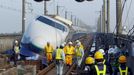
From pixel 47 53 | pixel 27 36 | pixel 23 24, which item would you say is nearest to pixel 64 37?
pixel 27 36

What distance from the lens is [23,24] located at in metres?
47.9

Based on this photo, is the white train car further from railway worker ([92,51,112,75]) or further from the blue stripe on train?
railway worker ([92,51,112,75])

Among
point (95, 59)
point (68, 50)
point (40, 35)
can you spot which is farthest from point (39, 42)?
point (95, 59)

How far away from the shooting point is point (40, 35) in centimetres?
3272

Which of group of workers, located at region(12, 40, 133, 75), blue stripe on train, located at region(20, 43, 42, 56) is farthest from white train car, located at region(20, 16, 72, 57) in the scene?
group of workers, located at region(12, 40, 133, 75)

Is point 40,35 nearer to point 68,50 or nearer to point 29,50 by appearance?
point 29,50

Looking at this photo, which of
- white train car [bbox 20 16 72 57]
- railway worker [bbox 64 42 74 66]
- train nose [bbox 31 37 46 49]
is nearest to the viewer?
railway worker [bbox 64 42 74 66]

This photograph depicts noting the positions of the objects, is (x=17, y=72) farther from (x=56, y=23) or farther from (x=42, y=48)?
(x=56, y=23)

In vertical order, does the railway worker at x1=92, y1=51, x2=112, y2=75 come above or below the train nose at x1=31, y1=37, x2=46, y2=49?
above

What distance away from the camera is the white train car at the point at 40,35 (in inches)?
1262

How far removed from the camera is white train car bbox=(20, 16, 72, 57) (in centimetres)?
3204

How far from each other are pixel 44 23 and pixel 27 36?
1.69 m

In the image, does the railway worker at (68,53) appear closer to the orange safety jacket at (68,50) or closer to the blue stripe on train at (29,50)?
the orange safety jacket at (68,50)

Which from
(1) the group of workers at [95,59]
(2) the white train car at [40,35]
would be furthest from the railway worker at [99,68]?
(2) the white train car at [40,35]
